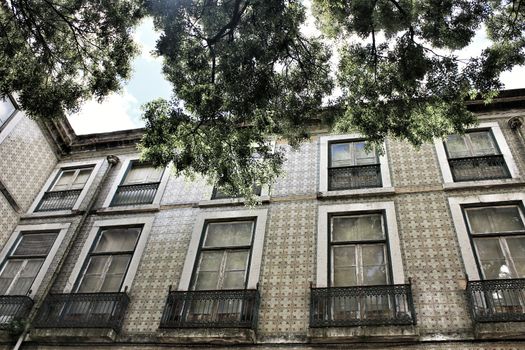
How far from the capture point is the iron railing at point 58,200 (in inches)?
438

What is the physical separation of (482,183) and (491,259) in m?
1.73

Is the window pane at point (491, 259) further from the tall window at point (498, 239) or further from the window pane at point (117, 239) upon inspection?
the window pane at point (117, 239)

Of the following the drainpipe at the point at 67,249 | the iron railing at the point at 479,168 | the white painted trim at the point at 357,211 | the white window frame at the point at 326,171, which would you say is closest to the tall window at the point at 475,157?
the iron railing at the point at 479,168

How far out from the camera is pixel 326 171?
9.87 metres

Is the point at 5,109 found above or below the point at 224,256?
above

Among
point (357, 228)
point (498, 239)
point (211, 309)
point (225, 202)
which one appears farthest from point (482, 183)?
point (211, 309)

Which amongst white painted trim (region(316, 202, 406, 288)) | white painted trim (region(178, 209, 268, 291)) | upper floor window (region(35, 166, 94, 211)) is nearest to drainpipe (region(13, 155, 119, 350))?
upper floor window (region(35, 166, 94, 211))

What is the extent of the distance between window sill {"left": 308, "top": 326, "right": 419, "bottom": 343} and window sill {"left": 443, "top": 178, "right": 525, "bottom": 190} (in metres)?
3.24

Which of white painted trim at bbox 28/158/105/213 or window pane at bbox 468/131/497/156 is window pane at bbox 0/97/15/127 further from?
window pane at bbox 468/131/497/156

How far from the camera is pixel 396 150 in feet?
32.6

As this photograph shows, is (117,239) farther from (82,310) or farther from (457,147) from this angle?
(457,147)

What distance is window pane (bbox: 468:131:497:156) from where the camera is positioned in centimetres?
951

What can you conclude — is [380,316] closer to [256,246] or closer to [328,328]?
[328,328]

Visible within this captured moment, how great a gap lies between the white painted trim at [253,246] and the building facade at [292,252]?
42mm
